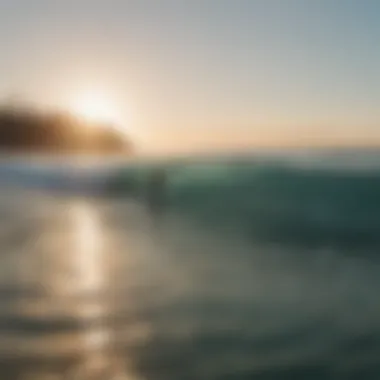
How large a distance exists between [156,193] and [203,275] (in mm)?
247

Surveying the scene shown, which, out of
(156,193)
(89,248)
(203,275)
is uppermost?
(156,193)

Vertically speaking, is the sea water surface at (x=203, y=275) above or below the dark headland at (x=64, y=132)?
below

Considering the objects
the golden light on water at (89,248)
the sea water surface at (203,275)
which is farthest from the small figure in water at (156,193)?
the golden light on water at (89,248)

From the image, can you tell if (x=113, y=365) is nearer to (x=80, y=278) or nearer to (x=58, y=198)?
(x=80, y=278)

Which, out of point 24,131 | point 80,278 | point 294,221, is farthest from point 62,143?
point 294,221

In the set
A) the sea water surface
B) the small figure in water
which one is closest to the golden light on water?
the sea water surface

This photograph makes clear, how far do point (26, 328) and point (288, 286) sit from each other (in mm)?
669

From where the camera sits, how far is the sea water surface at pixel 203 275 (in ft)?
4.74

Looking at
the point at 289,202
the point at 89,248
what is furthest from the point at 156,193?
the point at 289,202

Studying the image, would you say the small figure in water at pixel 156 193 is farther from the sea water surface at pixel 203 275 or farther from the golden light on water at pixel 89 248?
the golden light on water at pixel 89 248

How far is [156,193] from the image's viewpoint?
156cm

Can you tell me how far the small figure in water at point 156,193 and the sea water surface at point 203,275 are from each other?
0.06 ft

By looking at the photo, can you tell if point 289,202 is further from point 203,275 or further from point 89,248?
point 89,248

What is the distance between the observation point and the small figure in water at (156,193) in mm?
1513
